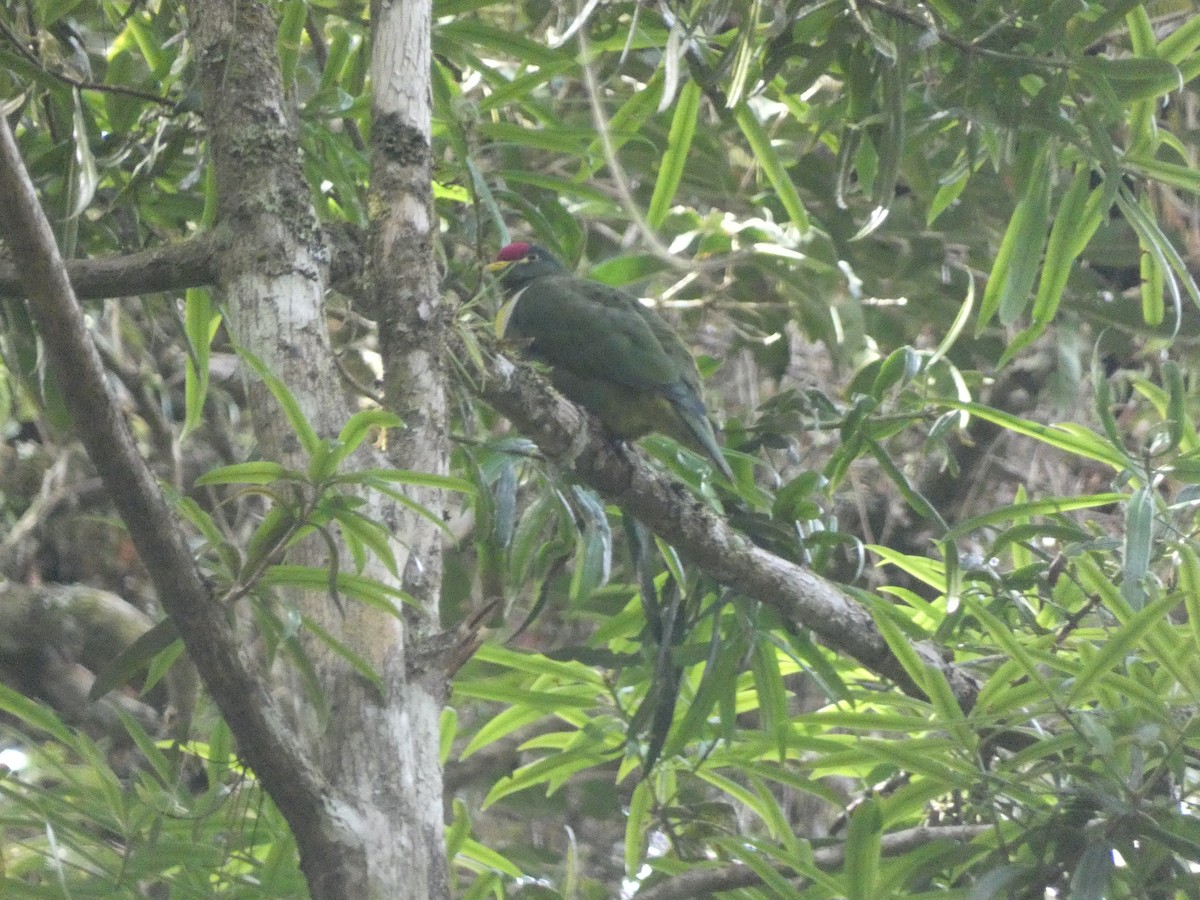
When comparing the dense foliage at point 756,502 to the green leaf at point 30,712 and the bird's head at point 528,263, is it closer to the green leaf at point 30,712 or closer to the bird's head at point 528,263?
the green leaf at point 30,712

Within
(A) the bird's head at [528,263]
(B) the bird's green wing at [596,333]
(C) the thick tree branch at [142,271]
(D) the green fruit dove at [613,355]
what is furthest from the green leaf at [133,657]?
(A) the bird's head at [528,263]

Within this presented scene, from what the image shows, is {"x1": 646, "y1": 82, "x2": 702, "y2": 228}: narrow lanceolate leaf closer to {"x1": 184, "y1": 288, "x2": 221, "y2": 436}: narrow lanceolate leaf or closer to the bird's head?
the bird's head

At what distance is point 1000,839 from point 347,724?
3.47 ft

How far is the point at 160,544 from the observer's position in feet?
4.10

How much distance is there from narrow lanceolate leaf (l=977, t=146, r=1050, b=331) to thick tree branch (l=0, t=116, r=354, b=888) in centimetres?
144

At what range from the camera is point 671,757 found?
2.40m

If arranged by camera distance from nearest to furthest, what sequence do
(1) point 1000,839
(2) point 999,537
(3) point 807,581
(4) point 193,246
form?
(4) point 193,246, (1) point 1000,839, (3) point 807,581, (2) point 999,537

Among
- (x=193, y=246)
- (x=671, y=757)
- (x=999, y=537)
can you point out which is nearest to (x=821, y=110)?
(x=999, y=537)

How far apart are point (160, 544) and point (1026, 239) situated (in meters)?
1.61

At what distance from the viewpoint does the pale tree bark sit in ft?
4.39

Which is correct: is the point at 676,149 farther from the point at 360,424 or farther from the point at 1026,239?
the point at 360,424

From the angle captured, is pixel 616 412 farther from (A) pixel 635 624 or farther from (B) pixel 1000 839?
(B) pixel 1000 839

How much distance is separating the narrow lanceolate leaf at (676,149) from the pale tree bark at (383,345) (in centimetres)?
81

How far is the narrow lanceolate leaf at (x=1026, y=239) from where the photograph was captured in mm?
2279
